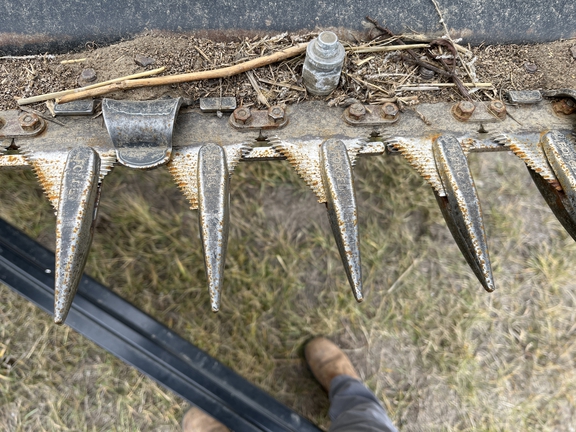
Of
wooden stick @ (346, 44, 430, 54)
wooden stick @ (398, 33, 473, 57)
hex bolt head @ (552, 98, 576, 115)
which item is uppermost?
wooden stick @ (398, 33, 473, 57)

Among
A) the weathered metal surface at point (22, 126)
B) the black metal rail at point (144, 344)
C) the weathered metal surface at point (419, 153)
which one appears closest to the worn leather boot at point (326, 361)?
the black metal rail at point (144, 344)

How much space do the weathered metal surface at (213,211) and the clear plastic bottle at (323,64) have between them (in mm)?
322

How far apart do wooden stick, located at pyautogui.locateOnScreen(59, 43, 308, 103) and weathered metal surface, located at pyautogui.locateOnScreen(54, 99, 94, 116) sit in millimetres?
15

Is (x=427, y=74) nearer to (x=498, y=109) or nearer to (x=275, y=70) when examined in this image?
(x=498, y=109)

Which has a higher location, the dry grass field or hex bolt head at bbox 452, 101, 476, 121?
hex bolt head at bbox 452, 101, 476, 121

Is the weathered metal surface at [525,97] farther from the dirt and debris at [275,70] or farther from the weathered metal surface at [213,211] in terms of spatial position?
the weathered metal surface at [213,211]

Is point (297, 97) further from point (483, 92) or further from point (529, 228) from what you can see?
point (529, 228)

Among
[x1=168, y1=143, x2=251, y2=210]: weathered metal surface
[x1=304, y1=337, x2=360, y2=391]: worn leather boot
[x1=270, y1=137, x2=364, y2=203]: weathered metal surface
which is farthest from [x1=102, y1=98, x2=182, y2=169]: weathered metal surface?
[x1=304, y1=337, x2=360, y2=391]: worn leather boot

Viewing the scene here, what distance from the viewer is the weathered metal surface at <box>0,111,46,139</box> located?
3.77ft

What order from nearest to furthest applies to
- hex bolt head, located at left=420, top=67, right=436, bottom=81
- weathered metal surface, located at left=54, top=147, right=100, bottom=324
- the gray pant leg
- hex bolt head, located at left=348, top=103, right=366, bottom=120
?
weathered metal surface, located at left=54, top=147, right=100, bottom=324, hex bolt head, located at left=348, top=103, right=366, bottom=120, hex bolt head, located at left=420, top=67, right=436, bottom=81, the gray pant leg

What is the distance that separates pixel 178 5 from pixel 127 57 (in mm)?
227

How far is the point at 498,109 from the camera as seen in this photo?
124 centimetres

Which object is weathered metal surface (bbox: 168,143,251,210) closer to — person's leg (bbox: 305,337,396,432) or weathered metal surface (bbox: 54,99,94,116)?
weathered metal surface (bbox: 54,99,94,116)

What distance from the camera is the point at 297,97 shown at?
1258 millimetres
